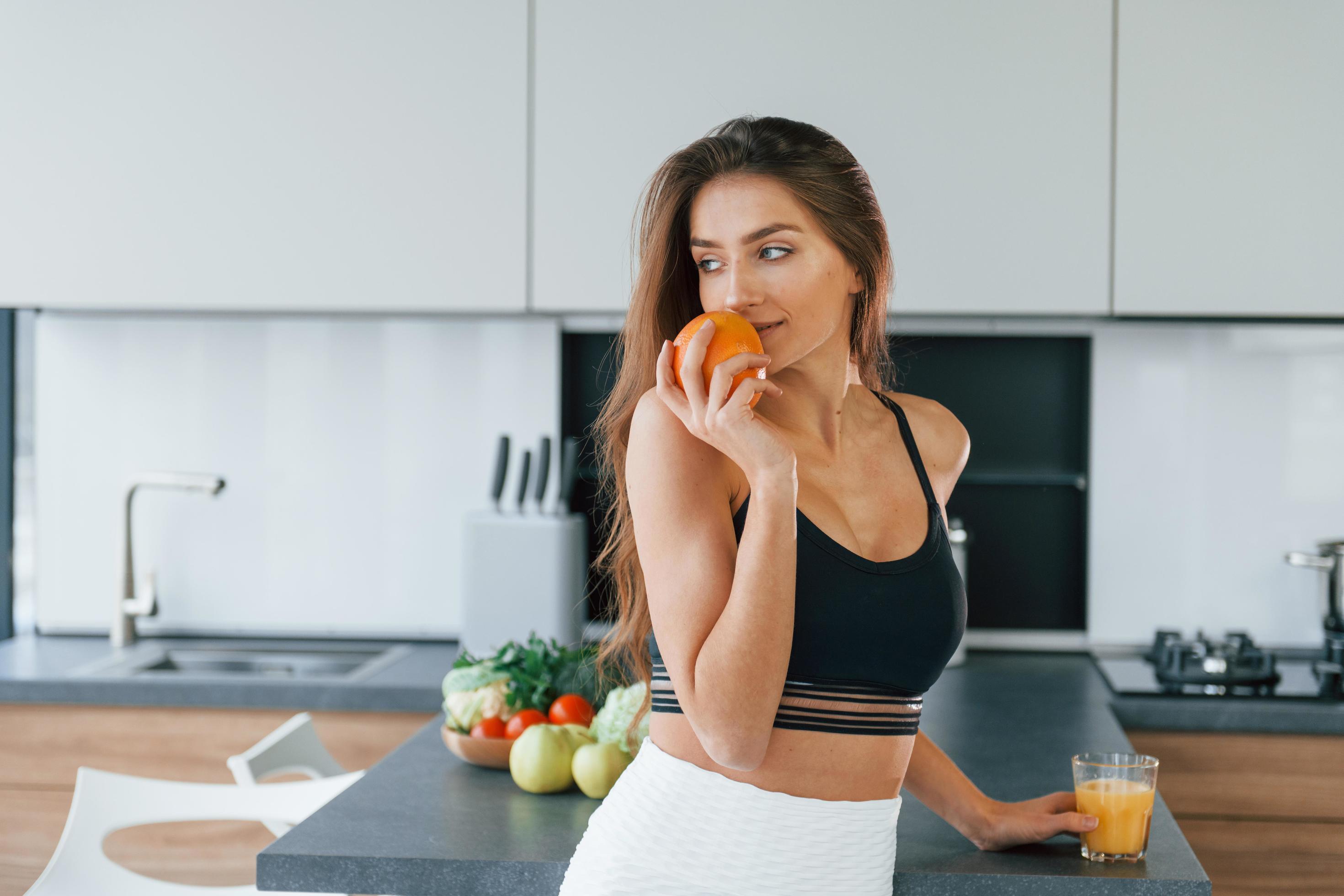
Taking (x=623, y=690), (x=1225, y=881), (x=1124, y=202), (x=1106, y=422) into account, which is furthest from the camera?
(x=1106, y=422)

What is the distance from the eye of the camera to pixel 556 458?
2668 millimetres

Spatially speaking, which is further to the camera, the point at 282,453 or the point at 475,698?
the point at 282,453

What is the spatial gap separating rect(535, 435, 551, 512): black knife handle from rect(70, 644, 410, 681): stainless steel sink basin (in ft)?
1.54

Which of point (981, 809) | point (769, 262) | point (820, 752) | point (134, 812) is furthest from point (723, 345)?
point (134, 812)

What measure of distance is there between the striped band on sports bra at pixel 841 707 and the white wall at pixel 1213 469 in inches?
65.0

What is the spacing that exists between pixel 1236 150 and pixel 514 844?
72.3 inches

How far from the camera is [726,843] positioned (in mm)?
1019

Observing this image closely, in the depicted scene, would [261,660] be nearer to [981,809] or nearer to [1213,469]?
[981,809]

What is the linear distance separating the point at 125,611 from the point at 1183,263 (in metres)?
2.37

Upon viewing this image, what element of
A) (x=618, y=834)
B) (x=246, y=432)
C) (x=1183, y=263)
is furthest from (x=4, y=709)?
(x=1183, y=263)

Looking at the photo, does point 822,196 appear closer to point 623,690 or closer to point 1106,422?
point 623,690

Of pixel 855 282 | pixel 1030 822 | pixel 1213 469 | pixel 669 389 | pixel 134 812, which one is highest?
pixel 855 282

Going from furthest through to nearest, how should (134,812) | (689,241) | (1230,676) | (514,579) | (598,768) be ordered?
1. (514,579)
2. (1230,676)
3. (134,812)
4. (598,768)
5. (689,241)

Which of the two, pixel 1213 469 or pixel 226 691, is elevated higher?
pixel 1213 469
